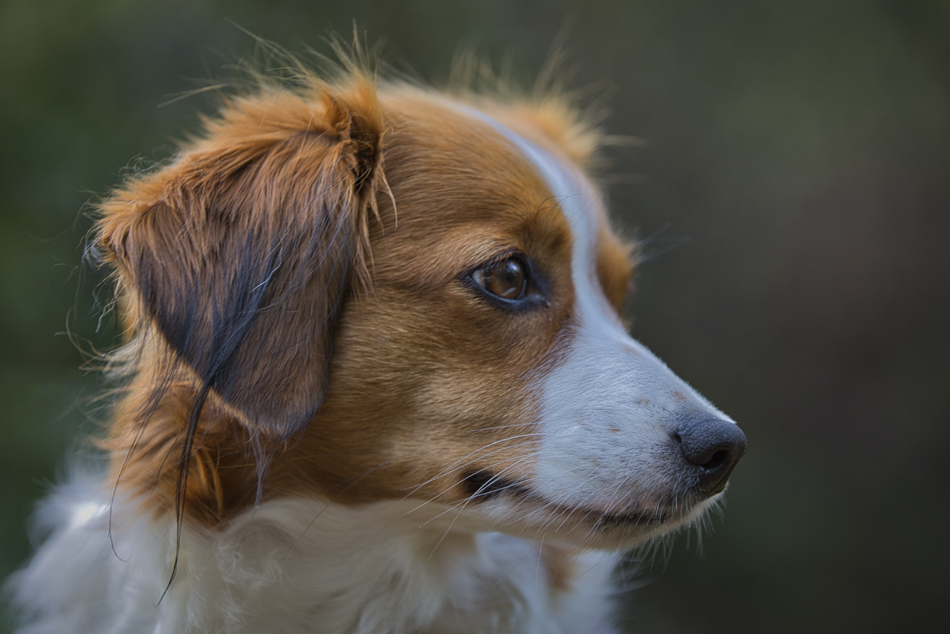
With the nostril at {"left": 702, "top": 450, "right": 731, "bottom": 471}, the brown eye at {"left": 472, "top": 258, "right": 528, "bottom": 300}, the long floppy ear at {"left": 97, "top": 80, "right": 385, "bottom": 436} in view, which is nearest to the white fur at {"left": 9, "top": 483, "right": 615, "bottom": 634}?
the long floppy ear at {"left": 97, "top": 80, "right": 385, "bottom": 436}

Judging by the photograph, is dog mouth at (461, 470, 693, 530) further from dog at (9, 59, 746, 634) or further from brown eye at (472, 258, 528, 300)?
brown eye at (472, 258, 528, 300)

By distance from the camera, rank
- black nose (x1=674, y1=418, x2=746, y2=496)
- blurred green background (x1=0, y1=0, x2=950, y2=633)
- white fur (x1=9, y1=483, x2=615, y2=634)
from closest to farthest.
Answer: black nose (x1=674, y1=418, x2=746, y2=496) → white fur (x1=9, y1=483, x2=615, y2=634) → blurred green background (x1=0, y1=0, x2=950, y2=633)

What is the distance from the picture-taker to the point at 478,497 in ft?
5.06

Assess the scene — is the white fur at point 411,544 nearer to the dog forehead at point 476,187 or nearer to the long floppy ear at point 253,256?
the dog forehead at point 476,187

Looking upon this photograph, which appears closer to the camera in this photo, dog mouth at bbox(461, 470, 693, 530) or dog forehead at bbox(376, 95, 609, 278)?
dog mouth at bbox(461, 470, 693, 530)

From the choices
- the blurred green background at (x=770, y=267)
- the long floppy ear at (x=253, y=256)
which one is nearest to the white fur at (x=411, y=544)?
the long floppy ear at (x=253, y=256)

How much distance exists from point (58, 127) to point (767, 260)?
3.23 meters

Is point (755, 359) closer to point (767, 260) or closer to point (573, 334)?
point (767, 260)

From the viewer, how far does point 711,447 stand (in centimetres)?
143

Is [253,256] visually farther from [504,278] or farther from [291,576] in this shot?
[291,576]

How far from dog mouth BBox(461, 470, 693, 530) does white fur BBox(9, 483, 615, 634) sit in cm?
18

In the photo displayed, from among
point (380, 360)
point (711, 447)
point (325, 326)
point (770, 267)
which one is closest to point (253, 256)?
point (325, 326)

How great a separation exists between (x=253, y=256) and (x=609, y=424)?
0.80 m

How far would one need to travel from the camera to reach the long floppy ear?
146 cm
